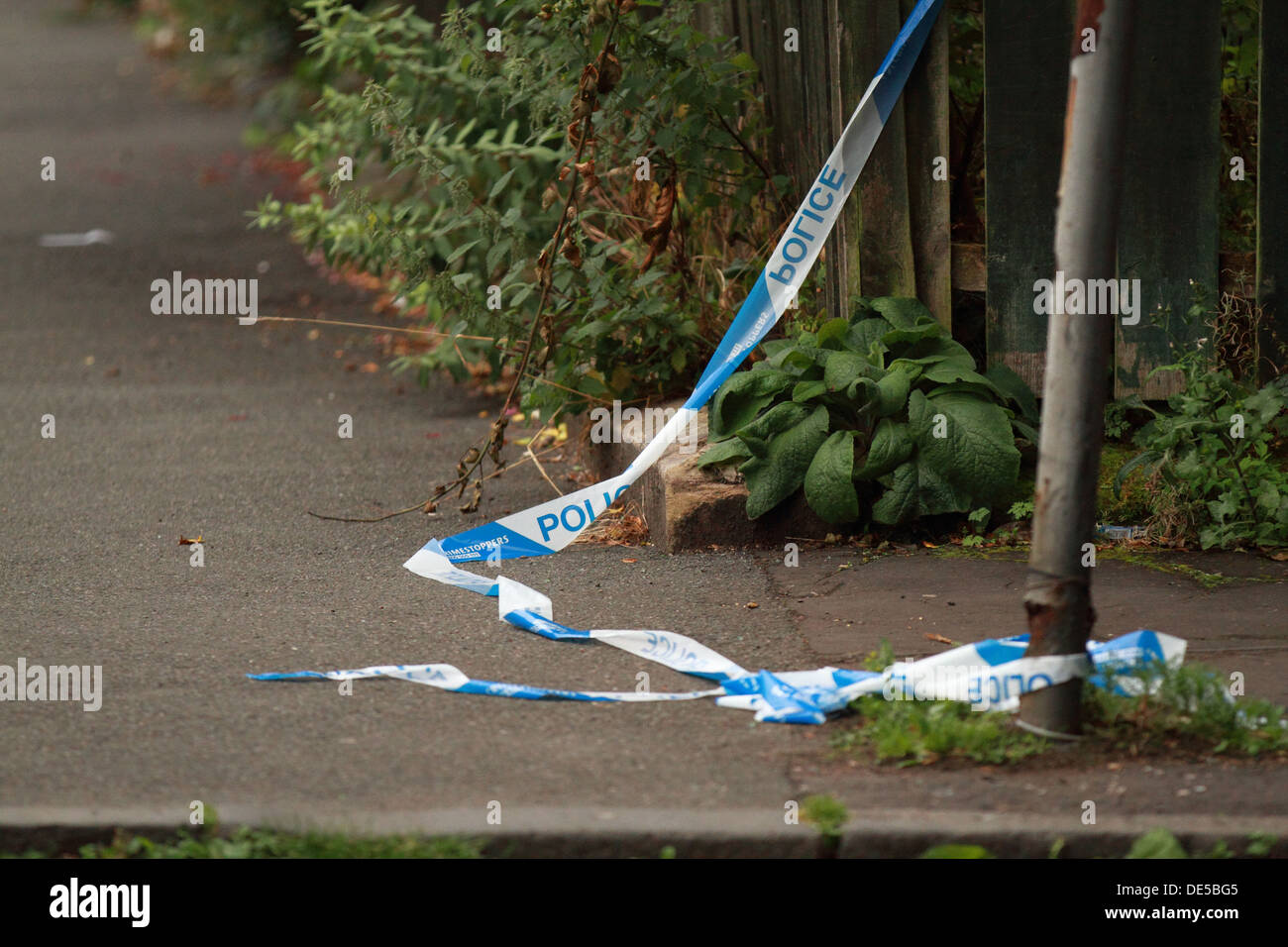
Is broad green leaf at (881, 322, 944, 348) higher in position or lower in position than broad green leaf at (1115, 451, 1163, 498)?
higher

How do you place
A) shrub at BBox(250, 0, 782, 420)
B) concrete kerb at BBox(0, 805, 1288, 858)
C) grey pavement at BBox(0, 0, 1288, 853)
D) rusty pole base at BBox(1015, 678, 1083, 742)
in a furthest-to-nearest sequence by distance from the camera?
shrub at BBox(250, 0, 782, 420) → rusty pole base at BBox(1015, 678, 1083, 742) → grey pavement at BBox(0, 0, 1288, 853) → concrete kerb at BBox(0, 805, 1288, 858)

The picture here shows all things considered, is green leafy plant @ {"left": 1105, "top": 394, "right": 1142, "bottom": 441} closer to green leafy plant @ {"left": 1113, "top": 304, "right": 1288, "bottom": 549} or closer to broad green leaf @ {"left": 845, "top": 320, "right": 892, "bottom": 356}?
green leafy plant @ {"left": 1113, "top": 304, "right": 1288, "bottom": 549}

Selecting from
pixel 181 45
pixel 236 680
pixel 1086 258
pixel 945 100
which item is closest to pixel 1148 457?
pixel 945 100

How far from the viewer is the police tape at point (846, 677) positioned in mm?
3650

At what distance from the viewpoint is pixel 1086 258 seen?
346 cm

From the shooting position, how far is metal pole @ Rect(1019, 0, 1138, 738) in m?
3.41

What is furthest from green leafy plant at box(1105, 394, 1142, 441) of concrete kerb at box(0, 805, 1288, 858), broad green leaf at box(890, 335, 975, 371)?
concrete kerb at box(0, 805, 1288, 858)

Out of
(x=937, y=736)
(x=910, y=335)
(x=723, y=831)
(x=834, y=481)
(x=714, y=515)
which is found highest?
(x=910, y=335)

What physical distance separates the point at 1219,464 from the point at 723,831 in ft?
9.50

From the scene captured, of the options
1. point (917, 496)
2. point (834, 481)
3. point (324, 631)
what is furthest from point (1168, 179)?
point (324, 631)

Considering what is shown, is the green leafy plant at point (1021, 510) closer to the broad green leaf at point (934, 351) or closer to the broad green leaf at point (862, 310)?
the broad green leaf at point (934, 351)

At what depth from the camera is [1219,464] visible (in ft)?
17.1

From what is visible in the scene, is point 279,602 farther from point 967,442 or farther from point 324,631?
point 967,442

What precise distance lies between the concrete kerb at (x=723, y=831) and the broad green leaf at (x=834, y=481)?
207cm
